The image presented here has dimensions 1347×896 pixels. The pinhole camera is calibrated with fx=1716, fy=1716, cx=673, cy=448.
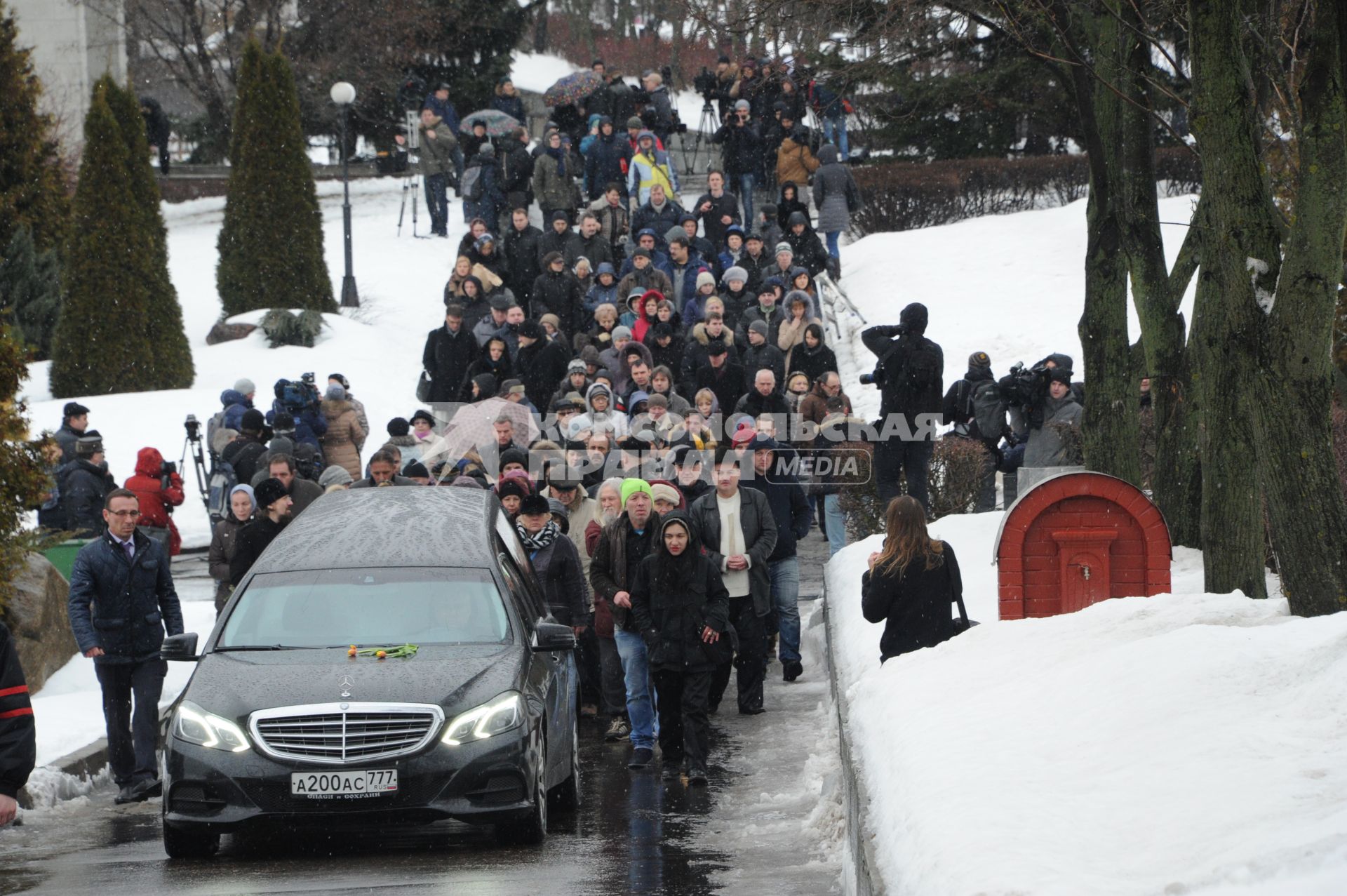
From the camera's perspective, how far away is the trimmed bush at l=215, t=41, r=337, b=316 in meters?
27.2

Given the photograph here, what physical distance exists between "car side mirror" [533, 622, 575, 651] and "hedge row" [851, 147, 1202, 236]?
23.0 m

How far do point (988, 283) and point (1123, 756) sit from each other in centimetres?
2269

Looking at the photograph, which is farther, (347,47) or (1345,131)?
(347,47)

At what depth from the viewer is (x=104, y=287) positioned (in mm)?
24266

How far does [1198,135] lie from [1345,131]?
746 mm

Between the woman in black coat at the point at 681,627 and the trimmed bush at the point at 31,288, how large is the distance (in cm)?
1928

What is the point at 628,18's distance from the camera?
63.3 metres

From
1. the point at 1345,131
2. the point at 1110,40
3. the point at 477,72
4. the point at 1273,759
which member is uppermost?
the point at 477,72

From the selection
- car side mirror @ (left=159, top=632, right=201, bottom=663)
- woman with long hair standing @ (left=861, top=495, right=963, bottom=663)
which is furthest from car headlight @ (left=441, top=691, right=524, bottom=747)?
woman with long hair standing @ (left=861, top=495, right=963, bottom=663)

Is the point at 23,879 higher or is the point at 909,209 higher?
the point at 909,209

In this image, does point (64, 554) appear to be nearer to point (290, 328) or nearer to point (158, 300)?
point (158, 300)

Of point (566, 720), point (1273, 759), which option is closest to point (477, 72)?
point (566, 720)

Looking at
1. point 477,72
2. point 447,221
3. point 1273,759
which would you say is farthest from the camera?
point 477,72

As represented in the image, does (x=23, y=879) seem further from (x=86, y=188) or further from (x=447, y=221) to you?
(x=447, y=221)
